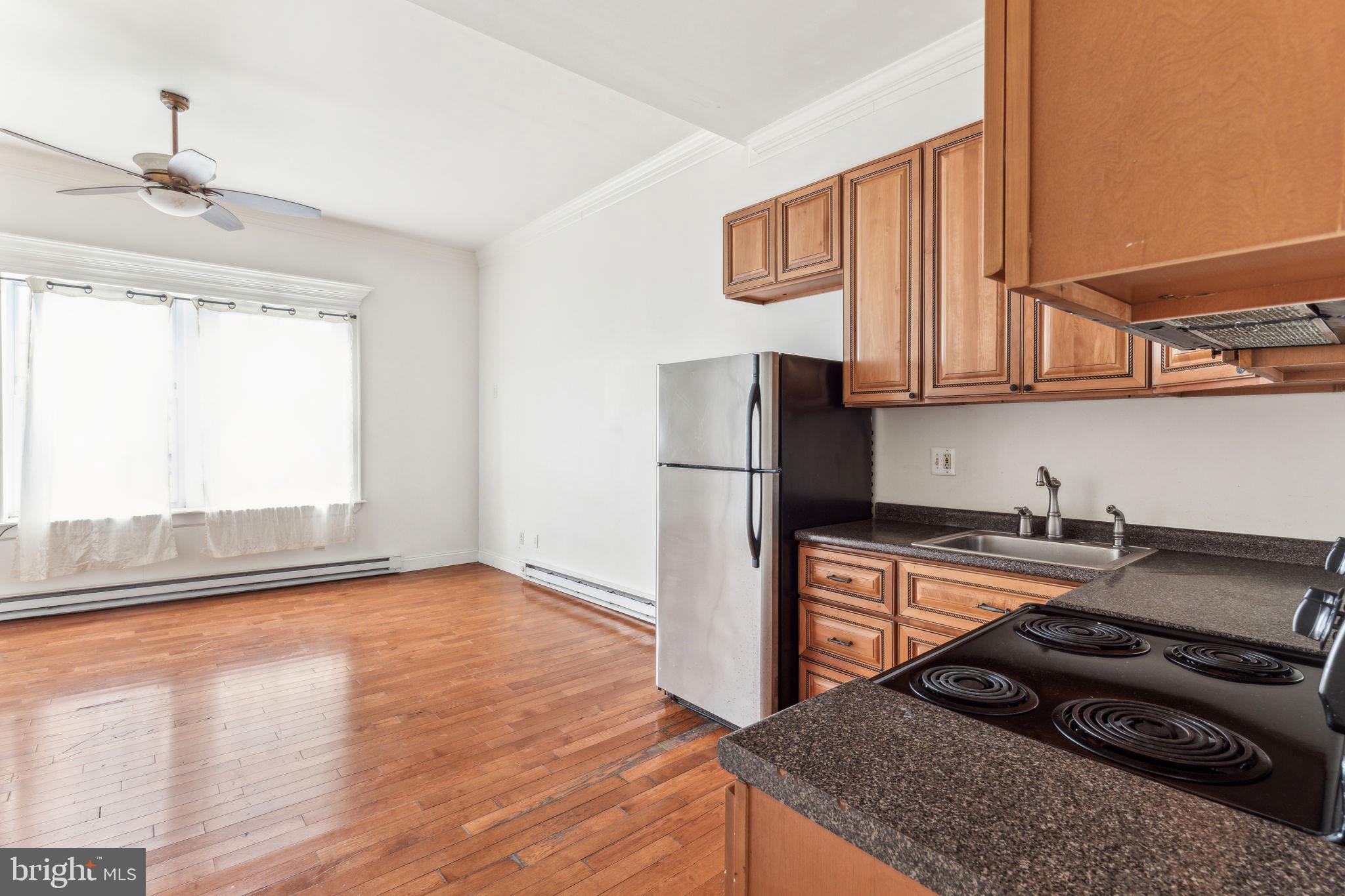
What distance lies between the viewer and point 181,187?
314 centimetres

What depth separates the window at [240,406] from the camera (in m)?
4.12

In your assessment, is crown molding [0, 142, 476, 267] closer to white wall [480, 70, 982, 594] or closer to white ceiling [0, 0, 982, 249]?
white ceiling [0, 0, 982, 249]

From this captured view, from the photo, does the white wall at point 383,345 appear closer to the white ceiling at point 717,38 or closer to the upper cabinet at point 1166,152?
Answer: the white ceiling at point 717,38

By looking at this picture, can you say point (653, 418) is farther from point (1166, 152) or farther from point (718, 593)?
point (1166, 152)

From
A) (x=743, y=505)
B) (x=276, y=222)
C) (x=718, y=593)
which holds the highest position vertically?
(x=276, y=222)

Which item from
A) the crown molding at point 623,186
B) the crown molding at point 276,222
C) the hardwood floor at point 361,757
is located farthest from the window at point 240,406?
the crown molding at point 623,186

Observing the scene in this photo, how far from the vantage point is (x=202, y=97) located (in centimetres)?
329

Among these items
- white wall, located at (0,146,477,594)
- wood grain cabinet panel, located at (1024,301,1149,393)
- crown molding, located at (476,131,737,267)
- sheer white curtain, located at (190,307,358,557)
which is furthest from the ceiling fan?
wood grain cabinet panel, located at (1024,301,1149,393)

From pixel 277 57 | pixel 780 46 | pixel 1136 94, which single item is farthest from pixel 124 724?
pixel 780 46

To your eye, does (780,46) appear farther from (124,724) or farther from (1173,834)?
(124,724)

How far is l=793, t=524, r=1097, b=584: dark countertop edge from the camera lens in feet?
6.14

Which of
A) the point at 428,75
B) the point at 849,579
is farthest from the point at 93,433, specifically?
the point at 849,579

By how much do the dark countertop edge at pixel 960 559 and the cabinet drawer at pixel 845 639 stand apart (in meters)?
0.26

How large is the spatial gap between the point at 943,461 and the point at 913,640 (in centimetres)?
86
